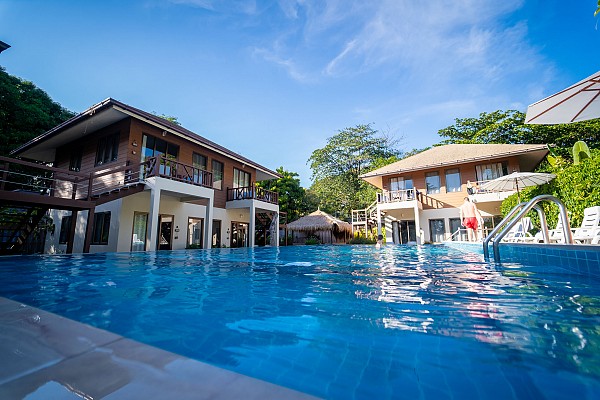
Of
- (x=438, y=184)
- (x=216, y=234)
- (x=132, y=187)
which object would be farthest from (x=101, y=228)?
(x=438, y=184)

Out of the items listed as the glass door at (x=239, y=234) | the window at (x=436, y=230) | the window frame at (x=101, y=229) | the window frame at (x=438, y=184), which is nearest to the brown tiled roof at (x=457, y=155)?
the window frame at (x=438, y=184)

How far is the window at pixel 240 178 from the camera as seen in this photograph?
1753 cm

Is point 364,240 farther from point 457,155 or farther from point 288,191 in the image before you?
point 288,191

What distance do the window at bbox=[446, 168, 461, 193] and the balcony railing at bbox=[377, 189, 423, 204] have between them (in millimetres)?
1929

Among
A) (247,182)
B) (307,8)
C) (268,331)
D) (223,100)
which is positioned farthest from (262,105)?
(268,331)

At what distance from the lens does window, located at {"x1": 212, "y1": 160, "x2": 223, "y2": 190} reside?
629 inches

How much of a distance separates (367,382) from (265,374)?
1.47ft

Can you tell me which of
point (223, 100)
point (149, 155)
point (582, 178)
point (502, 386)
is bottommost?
point (502, 386)

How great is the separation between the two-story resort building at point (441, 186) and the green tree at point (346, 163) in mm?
10657

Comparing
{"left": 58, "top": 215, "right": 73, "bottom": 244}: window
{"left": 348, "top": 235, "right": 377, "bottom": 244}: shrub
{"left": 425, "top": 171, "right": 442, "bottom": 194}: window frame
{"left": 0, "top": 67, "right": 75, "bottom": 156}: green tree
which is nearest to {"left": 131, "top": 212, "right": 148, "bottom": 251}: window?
{"left": 58, "top": 215, "right": 73, "bottom": 244}: window

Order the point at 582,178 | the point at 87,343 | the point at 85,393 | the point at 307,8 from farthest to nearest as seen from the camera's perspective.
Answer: the point at 307,8, the point at 582,178, the point at 87,343, the point at 85,393

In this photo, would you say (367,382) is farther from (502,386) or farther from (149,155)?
(149,155)

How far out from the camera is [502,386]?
1110mm

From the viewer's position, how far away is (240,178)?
18.1 meters
